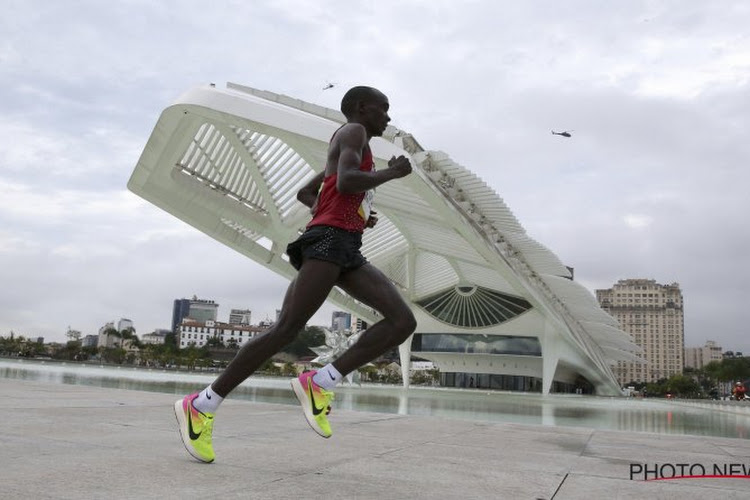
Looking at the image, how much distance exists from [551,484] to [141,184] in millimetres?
22809

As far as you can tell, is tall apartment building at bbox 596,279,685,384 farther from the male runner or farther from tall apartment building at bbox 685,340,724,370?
the male runner

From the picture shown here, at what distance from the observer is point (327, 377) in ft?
10.7

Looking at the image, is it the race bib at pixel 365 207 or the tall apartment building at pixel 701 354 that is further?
the tall apartment building at pixel 701 354

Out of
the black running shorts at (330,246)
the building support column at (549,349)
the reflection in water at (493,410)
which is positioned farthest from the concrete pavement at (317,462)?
the building support column at (549,349)

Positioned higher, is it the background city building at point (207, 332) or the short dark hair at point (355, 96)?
the background city building at point (207, 332)

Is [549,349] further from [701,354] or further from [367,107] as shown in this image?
[701,354]

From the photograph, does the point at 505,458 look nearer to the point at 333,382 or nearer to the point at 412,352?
the point at 333,382

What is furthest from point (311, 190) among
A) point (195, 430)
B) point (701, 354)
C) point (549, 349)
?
point (701, 354)

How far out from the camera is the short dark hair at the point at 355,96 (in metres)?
3.51

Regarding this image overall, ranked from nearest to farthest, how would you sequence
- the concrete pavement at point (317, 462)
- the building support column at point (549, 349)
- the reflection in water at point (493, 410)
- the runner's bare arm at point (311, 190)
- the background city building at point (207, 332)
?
1. the concrete pavement at point (317, 462)
2. the runner's bare arm at point (311, 190)
3. the reflection in water at point (493, 410)
4. the building support column at point (549, 349)
5. the background city building at point (207, 332)

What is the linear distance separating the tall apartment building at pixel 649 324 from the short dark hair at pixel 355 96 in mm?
161232

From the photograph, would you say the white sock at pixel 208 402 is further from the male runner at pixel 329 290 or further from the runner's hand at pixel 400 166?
the runner's hand at pixel 400 166

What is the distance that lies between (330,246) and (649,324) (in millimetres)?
167797

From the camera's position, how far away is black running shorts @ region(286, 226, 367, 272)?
10.3 ft
